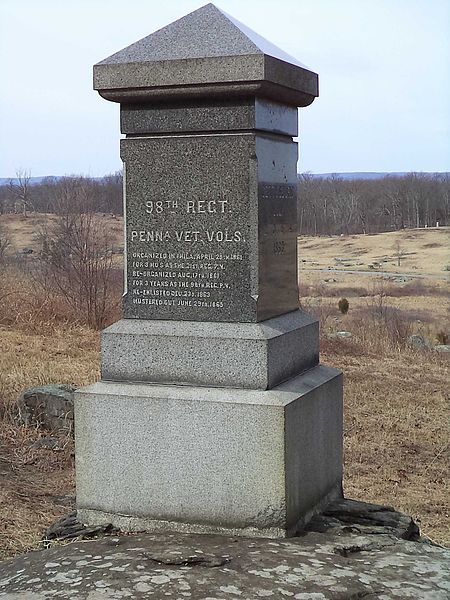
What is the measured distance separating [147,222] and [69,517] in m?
1.64

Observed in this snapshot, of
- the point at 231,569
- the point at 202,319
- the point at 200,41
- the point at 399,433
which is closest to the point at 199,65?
the point at 200,41

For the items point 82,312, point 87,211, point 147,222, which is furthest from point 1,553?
point 87,211

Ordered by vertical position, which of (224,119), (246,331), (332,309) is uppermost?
(224,119)

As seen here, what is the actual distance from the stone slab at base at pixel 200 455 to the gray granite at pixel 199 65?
4.88 feet

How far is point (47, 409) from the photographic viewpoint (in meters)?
7.84

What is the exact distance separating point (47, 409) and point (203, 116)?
394cm

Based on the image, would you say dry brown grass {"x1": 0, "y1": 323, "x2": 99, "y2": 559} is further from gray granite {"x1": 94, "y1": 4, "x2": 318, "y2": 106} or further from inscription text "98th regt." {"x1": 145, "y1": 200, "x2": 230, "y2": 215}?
gray granite {"x1": 94, "y1": 4, "x2": 318, "y2": 106}

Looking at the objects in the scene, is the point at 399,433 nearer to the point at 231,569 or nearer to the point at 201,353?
the point at 201,353

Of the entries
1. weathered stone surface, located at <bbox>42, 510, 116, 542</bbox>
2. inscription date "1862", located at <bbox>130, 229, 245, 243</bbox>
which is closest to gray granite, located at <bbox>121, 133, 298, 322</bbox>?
inscription date "1862", located at <bbox>130, 229, 245, 243</bbox>

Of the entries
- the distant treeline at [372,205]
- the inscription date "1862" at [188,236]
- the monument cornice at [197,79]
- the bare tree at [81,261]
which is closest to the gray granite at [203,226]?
the inscription date "1862" at [188,236]

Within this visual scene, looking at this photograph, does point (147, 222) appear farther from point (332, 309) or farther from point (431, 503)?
point (332, 309)

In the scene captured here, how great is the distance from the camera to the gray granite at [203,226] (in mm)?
4633

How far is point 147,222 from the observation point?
481 cm

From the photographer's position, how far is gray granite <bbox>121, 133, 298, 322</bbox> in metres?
4.63
